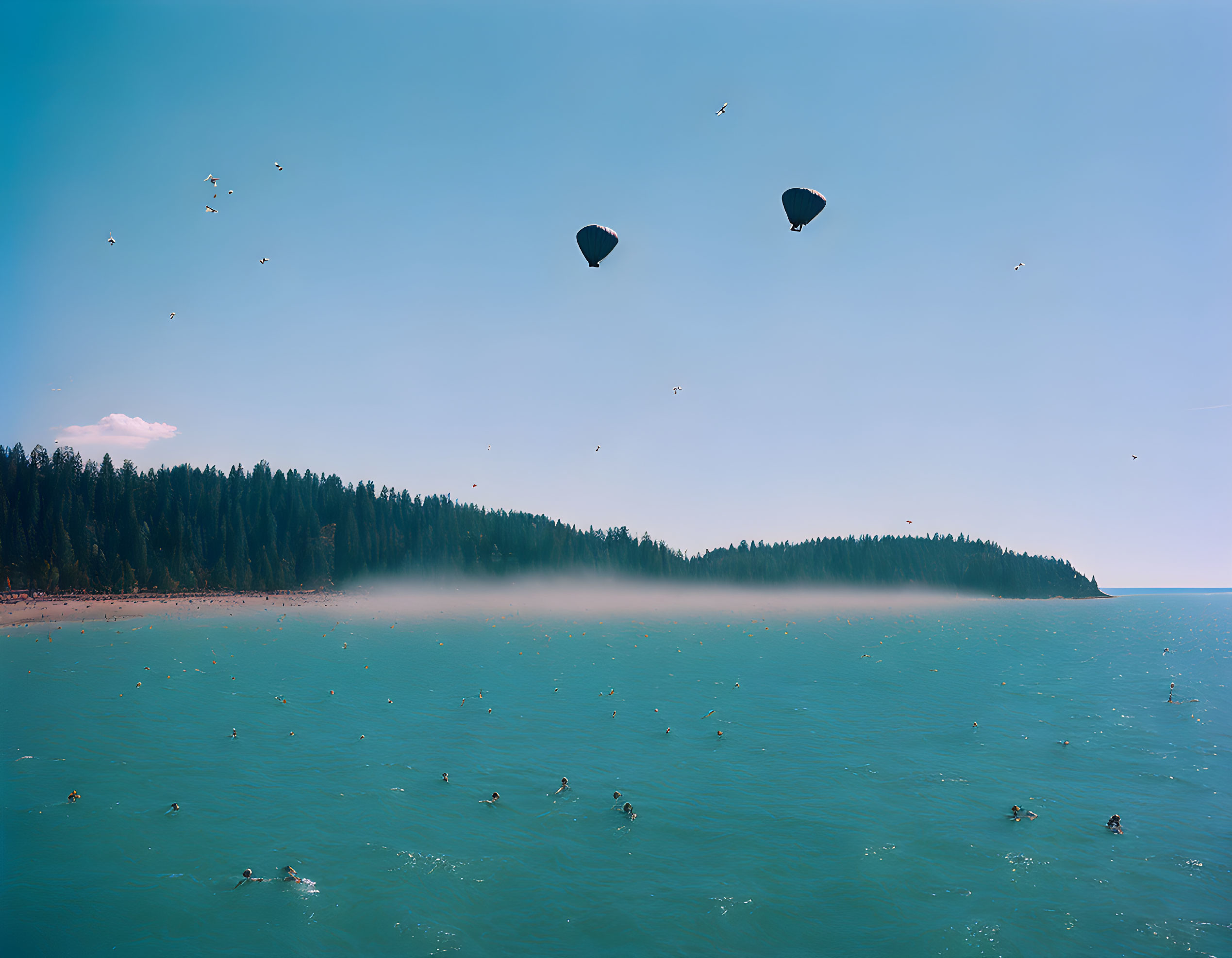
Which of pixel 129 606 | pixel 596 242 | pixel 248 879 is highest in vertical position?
pixel 596 242

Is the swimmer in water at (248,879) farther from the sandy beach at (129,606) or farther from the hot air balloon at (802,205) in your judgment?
the sandy beach at (129,606)

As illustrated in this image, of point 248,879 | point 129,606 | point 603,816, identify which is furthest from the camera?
point 129,606

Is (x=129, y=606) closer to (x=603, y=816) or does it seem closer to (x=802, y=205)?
(x=603, y=816)

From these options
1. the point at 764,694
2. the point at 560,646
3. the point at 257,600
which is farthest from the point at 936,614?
the point at 257,600

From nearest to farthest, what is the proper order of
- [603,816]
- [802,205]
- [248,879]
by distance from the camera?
[248,879]
[603,816]
[802,205]

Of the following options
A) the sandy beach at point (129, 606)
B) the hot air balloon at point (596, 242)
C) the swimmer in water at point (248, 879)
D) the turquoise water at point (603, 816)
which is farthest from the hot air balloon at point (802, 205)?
the sandy beach at point (129, 606)

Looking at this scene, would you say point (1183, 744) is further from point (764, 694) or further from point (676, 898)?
point (676, 898)

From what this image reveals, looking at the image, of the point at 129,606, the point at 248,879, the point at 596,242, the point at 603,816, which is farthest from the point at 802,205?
the point at 129,606
